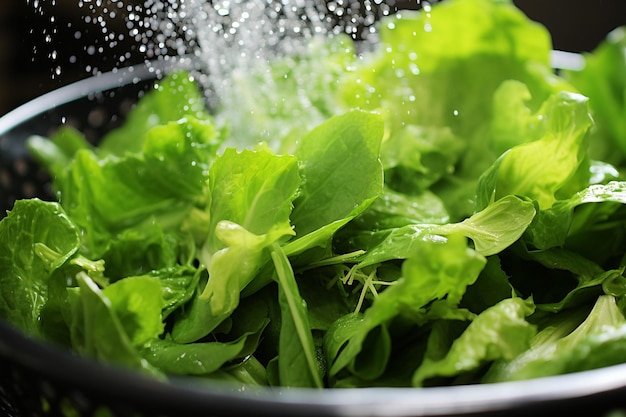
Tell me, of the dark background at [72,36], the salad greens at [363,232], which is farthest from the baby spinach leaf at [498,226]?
the dark background at [72,36]

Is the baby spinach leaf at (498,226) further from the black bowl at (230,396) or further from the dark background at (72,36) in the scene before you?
the dark background at (72,36)

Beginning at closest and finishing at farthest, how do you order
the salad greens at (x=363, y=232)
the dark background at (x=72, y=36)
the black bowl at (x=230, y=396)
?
the black bowl at (x=230, y=396), the salad greens at (x=363, y=232), the dark background at (x=72, y=36)

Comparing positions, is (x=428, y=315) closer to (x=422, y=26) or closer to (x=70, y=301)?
(x=70, y=301)

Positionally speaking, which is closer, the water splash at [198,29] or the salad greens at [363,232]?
the salad greens at [363,232]

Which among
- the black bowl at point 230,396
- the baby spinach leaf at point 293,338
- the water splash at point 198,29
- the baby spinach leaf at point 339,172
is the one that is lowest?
the baby spinach leaf at point 293,338

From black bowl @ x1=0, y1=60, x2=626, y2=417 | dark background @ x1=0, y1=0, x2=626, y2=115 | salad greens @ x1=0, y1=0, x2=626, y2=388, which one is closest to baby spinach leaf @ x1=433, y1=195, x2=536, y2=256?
salad greens @ x1=0, y1=0, x2=626, y2=388

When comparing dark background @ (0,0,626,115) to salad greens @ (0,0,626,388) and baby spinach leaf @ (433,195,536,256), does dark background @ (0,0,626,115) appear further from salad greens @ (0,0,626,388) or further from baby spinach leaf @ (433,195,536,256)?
baby spinach leaf @ (433,195,536,256)

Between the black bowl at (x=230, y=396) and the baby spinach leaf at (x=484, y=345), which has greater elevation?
the black bowl at (x=230, y=396)

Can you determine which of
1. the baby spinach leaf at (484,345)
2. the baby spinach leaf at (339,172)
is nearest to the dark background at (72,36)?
the baby spinach leaf at (339,172)

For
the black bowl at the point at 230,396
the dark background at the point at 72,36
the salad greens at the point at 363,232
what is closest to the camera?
the black bowl at the point at 230,396

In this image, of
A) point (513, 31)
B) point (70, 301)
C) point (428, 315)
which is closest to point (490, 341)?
point (428, 315)
